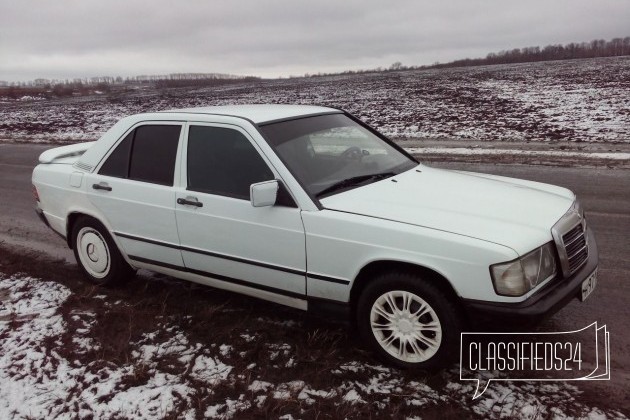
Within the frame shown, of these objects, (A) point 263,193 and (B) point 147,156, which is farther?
(B) point 147,156

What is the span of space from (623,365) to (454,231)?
56.5 inches

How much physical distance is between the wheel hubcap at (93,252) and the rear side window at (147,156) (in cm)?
62

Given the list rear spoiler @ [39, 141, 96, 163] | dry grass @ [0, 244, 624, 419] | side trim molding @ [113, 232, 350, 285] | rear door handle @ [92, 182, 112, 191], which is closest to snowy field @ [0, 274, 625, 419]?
dry grass @ [0, 244, 624, 419]

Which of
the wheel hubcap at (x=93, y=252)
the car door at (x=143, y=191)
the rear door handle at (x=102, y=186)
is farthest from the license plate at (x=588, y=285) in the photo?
the wheel hubcap at (x=93, y=252)

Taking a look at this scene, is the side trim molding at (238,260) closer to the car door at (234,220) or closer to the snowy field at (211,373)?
the car door at (234,220)

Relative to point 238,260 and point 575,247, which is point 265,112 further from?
point 575,247

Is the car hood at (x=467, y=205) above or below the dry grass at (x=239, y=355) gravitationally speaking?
above

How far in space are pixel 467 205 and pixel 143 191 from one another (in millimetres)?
2514

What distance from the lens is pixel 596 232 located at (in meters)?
5.45

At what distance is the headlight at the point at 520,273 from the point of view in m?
2.74

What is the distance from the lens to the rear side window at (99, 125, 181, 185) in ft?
13.4

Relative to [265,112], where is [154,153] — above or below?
below

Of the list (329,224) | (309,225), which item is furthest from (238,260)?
(329,224)

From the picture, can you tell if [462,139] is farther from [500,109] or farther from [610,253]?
[610,253]
